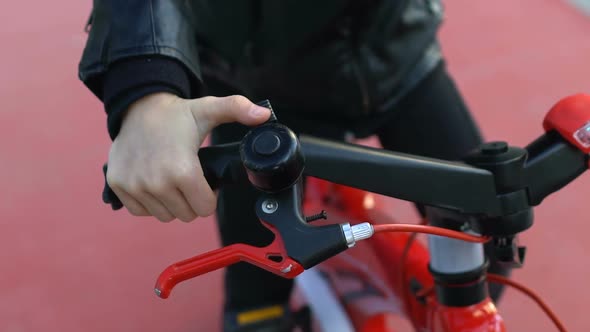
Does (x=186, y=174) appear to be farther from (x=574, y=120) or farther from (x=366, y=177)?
(x=574, y=120)

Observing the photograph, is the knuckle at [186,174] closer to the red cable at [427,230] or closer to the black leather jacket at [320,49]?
the red cable at [427,230]

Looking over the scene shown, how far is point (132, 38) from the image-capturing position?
622 mm

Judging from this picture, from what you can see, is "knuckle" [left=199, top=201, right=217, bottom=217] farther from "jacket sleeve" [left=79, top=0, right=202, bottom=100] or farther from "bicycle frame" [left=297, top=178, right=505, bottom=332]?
"bicycle frame" [left=297, top=178, right=505, bottom=332]

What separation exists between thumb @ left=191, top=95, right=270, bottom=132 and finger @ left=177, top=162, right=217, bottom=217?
1.7 inches

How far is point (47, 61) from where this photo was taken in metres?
2.42

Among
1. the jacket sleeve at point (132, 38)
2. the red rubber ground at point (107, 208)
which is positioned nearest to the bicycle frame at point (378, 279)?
the jacket sleeve at point (132, 38)

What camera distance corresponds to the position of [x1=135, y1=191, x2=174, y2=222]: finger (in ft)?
1.83

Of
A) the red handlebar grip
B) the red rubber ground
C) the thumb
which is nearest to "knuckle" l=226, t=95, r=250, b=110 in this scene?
the thumb

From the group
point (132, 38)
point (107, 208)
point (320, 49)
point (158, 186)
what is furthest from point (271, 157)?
point (107, 208)

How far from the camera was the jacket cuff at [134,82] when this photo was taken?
1.98ft

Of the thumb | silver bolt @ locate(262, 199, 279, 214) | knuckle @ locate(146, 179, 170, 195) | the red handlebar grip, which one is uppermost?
the red handlebar grip

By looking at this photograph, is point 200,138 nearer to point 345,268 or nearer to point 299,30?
point 299,30

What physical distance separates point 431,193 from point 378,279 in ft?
1.46

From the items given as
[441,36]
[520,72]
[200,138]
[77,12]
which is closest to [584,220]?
[520,72]
